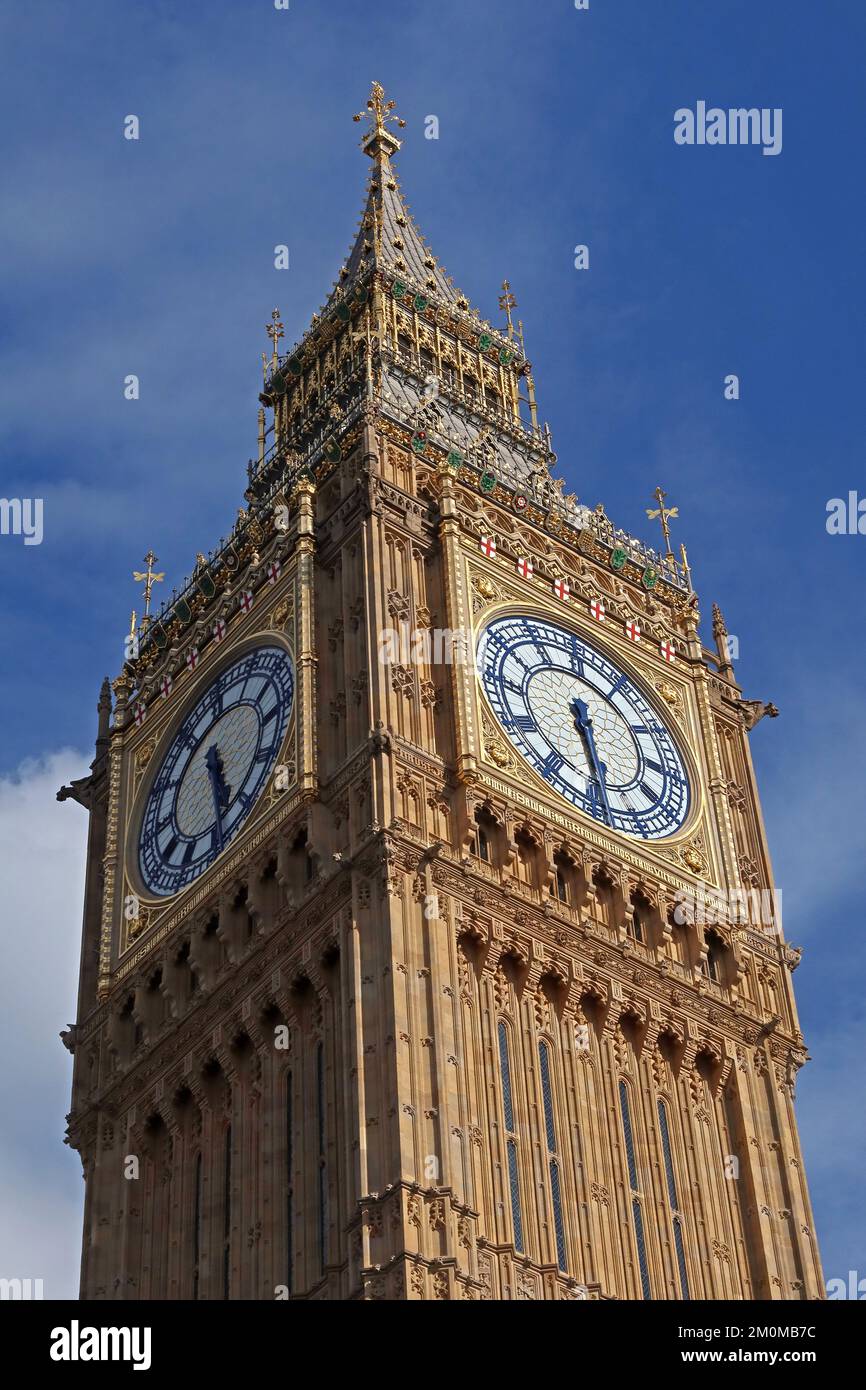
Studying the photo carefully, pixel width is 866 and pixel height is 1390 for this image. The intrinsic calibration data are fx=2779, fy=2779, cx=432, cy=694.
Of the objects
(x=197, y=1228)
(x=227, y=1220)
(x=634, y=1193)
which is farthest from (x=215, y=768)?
(x=634, y=1193)

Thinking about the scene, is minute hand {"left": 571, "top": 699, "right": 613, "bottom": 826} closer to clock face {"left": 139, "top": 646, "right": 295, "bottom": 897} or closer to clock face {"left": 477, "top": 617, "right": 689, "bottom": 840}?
clock face {"left": 477, "top": 617, "right": 689, "bottom": 840}

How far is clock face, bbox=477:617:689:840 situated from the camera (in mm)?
55875

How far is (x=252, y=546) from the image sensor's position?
6125 centimetres

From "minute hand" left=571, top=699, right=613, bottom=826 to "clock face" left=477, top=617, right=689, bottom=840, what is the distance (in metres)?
Answer: 0.02

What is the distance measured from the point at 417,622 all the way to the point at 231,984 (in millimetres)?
8292

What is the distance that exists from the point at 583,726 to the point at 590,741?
0.36m

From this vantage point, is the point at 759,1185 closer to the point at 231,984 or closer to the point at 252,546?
the point at 231,984

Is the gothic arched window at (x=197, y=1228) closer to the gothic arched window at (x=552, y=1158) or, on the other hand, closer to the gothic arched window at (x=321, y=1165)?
the gothic arched window at (x=321, y=1165)

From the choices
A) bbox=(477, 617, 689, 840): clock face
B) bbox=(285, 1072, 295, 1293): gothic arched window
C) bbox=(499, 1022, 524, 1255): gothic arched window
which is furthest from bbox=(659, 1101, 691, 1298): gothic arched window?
bbox=(285, 1072, 295, 1293): gothic arched window

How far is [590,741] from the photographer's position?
5706cm

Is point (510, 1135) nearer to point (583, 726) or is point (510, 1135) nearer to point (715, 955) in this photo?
point (715, 955)

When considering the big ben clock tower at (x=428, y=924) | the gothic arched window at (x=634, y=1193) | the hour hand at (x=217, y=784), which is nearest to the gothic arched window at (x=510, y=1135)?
the big ben clock tower at (x=428, y=924)

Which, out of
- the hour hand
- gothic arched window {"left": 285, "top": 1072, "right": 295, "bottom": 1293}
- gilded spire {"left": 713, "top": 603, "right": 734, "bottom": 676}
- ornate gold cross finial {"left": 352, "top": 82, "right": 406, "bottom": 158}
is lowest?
gothic arched window {"left": 285, "top": 1072, "right": 295, "bottom": 1293}
